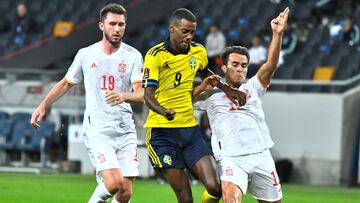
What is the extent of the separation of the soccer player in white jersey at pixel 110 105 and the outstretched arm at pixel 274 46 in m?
1.29

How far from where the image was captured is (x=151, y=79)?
11.5 m

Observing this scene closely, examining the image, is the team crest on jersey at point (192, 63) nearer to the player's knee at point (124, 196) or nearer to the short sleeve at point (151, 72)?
the short sleeve at point (151, 72)

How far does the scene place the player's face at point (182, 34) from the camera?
11516 millimetres

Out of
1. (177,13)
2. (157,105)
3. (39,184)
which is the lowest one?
(39,184)

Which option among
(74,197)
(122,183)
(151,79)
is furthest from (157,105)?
(74,197)

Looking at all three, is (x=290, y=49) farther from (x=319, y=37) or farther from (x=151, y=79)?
(x=151, y=79)

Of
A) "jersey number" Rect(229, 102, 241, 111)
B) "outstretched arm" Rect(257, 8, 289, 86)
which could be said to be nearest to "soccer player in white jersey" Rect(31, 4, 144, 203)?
"jersey number" Rect(229, 102, 241, 111)

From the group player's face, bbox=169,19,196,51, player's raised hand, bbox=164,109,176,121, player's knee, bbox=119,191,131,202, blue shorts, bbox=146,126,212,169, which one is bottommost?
player's knee, bbox=119,191,131,202

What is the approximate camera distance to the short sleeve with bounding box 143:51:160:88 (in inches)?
452

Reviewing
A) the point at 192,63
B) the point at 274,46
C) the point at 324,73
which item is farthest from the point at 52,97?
the point at 324,73

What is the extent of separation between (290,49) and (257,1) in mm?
2851

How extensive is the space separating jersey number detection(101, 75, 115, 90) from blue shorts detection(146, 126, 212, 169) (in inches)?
25.1

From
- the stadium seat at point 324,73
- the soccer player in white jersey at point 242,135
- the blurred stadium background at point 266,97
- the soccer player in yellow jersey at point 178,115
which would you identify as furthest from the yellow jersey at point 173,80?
the stadium seat at point 324,73

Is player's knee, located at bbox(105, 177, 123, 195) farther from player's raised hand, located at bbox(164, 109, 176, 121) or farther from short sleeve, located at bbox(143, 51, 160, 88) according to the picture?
player's raised hand, located at bbox(164, 109, 176, 121)
